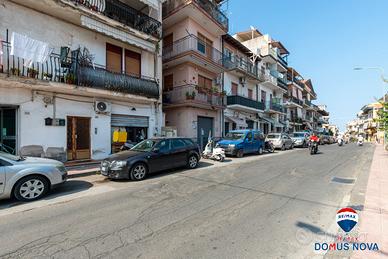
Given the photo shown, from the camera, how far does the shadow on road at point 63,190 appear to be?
5492 mm

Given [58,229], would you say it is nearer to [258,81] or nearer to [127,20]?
[127,20]

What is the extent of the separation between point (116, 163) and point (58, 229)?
12.3 feet

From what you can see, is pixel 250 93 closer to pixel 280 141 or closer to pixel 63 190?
pixel 280 141

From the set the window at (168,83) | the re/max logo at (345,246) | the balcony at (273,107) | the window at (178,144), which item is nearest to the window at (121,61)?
the window at (168,83)

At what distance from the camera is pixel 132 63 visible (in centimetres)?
1370

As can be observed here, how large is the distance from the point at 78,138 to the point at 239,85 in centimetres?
1736

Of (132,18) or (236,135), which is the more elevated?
(132,18)

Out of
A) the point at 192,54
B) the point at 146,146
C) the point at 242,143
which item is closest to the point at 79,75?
the point at 146,146

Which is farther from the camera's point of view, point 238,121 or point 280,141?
point 238,121

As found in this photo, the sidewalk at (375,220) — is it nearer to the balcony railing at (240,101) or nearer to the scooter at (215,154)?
the scooter at (215,154)

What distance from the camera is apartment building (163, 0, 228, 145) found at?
642 inches

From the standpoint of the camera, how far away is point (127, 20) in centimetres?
1367

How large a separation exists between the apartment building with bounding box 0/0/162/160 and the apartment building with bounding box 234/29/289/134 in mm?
16939

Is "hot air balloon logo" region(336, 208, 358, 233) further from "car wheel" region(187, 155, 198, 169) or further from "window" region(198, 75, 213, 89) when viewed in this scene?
"window" region(198, 75, 213, 89)
